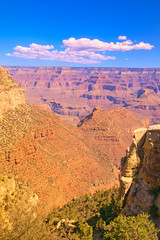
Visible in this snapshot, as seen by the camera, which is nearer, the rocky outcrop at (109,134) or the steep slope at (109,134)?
the rocky outcrop at (109,134)

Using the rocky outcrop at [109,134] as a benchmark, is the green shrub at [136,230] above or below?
above

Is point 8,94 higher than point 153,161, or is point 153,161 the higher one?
point 8,94

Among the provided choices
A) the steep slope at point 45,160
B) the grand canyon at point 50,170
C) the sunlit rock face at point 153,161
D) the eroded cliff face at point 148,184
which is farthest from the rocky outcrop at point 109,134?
the sunlit rock face at point 153,161

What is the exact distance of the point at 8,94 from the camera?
6072 centimetres

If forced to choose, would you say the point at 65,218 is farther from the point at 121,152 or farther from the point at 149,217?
the point at 121,152

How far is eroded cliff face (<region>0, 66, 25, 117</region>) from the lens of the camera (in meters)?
58.4

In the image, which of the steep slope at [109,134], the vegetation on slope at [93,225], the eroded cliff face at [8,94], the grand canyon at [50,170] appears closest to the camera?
the vegetation on slope at [93,225]

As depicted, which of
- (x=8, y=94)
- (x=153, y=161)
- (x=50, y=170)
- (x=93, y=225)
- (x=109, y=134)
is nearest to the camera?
(x=153, y=161)

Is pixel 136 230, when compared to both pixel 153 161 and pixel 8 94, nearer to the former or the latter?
pixel 153 161

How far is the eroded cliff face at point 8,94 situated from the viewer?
58.4 m

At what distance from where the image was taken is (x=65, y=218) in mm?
35000

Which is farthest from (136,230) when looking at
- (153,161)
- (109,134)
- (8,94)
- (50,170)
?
(109,134)

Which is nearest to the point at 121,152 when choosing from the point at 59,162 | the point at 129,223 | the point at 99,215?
the point at 59,162

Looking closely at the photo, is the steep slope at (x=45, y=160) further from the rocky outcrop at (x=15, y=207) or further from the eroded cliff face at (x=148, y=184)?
the eroded cliff face at (x=148, y=184)
